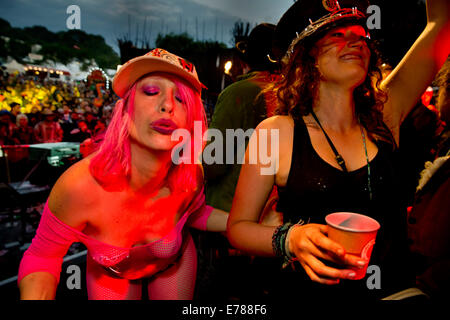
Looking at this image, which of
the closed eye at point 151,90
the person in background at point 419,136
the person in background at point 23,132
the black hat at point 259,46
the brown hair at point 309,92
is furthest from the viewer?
the person in background at point 23,132

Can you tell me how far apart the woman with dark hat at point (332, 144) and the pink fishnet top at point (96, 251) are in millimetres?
421

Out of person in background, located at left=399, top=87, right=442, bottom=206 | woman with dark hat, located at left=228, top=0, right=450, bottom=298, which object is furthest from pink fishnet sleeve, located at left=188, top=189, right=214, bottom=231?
person in background, located at left=399, top=87, right=442, bottom=206

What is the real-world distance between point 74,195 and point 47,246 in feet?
1.02

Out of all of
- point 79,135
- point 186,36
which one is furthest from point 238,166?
point 186,36

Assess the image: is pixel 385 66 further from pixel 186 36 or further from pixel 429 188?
pixel 186 36

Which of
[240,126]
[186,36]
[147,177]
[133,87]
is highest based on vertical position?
[186,36]

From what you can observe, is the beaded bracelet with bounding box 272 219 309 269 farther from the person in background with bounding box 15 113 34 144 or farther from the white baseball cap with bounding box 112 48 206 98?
the person in background with bounding box 15 113 34 144

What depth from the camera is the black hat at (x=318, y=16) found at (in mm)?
1355

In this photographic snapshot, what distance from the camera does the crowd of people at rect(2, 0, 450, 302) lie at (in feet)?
4.25

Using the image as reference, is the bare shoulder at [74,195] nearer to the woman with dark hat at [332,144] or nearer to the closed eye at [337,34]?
the woman with dark hat at [332,144]

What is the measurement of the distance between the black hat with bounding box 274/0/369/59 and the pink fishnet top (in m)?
1.28

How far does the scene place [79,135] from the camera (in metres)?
7.96

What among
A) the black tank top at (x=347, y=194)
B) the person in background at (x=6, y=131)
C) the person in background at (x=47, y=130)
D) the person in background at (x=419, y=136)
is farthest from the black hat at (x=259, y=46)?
the person in background at (x=47, y=130)

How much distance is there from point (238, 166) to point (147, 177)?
3.74 ft
